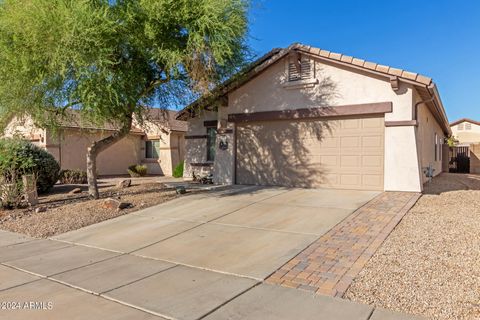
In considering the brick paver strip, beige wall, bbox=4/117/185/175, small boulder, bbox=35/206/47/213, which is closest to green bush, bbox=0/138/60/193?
small boulder, bbox=35/206/47/213

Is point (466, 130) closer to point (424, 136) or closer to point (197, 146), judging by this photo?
point (424, 136)

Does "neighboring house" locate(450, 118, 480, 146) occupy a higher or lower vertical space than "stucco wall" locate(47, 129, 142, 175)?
higher

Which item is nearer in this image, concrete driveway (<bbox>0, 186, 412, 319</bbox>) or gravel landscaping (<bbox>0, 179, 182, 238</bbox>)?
concrete driveway (<bbox>0, 186, 412, 319</bbox>)

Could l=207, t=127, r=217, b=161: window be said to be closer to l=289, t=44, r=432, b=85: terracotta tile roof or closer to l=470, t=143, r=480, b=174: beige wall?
l=289, t=44, r=432, b=85: terracotta tile roof

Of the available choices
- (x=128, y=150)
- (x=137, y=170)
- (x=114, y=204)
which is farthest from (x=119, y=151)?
(x=114, y=204)

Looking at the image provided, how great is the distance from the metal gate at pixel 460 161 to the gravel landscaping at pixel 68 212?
68.1ft

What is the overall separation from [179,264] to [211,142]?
33.3 ft

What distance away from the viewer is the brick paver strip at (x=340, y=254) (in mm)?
4453

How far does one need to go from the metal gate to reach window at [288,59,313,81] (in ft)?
56.6

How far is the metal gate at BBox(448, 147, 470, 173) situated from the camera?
76.7ft

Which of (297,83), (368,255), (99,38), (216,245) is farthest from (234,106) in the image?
(368,255)

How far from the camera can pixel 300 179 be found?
12.2 m

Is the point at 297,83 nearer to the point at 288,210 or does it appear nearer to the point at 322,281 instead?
the point at 288,210

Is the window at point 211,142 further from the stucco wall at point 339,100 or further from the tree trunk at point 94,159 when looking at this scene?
the tree trunk at point 94,159
